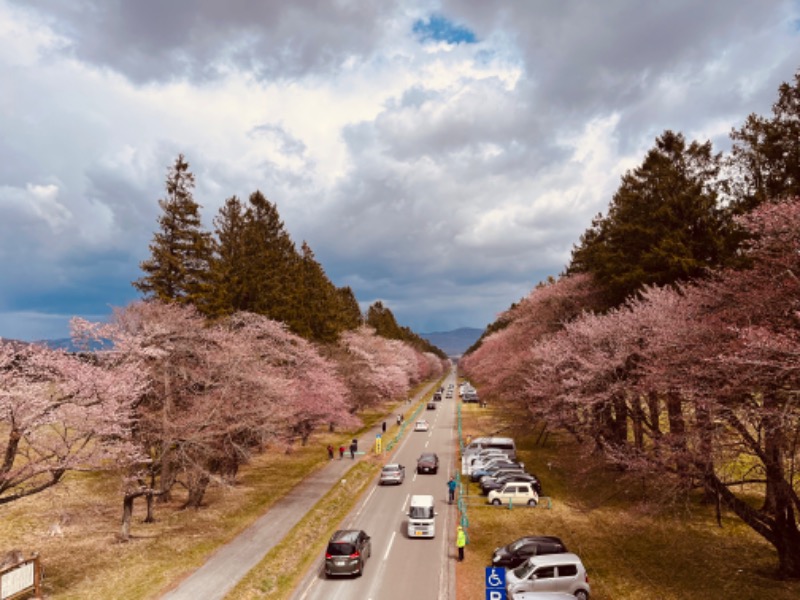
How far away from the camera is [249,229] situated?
1751 inches

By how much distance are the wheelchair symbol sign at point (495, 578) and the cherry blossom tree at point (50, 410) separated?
12.6 m

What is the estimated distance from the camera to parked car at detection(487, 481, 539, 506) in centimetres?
2781

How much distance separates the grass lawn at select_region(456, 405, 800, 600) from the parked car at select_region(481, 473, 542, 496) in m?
0.76

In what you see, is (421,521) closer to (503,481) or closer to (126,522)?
(503,481)

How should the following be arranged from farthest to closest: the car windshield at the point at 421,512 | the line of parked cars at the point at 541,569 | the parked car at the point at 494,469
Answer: the parked car at the point at 494,469, the car windshield at the point at 421,512, the line of parked cars at the point at 541,569

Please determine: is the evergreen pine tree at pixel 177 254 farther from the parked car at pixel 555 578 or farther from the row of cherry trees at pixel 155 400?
the parked car at pixel 555 578

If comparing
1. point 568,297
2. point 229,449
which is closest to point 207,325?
point 229,449

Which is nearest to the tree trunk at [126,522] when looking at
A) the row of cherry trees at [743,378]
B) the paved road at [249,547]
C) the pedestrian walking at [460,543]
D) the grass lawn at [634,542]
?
the paved road at [249,547]

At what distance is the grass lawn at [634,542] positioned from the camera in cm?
1733

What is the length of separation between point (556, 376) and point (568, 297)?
12170 millimetres

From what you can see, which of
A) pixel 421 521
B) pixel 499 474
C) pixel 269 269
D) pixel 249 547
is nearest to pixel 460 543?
pixel 421 521

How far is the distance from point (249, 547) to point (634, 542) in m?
17.7

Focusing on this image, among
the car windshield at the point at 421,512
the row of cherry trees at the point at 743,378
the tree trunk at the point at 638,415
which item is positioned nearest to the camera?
the row of cherry trees at the point at 743,378

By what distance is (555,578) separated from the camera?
1689 cm
